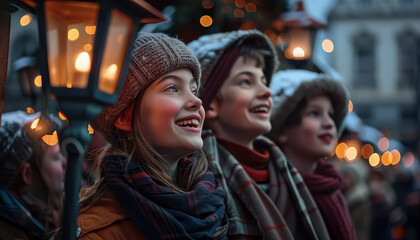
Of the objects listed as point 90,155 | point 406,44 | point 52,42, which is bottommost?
point 406,44

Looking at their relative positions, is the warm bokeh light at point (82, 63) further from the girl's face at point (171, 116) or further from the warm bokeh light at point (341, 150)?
the warm bokeh light at point (341, 150)

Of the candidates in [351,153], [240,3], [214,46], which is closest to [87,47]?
[214,46]

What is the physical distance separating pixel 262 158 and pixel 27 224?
145 cm

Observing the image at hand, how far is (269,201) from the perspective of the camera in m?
3.18

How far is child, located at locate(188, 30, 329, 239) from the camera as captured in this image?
3.20 meters

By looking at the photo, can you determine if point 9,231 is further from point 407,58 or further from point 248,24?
point 407,58

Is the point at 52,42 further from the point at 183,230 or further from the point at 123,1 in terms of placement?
the point at 183,230

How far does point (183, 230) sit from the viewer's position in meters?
2.19

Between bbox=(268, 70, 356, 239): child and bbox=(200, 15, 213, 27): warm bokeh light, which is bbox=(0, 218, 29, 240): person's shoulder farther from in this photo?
bbox=(200, 15, 213, 27): warm bokeh light

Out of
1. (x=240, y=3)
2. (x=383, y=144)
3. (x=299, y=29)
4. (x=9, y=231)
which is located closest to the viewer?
(x=9, y=231)

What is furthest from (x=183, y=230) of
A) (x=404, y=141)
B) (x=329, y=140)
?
(x=404, y=141)

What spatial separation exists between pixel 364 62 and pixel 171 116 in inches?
1278

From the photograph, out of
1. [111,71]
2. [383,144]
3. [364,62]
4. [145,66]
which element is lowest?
[364,62]

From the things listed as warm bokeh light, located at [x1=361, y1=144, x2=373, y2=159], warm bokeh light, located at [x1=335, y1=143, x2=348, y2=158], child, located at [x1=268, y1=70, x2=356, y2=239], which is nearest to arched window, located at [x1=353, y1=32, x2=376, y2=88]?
warm bokeh light, located at [x1=361, y1=144, x2=373, y2=159]
